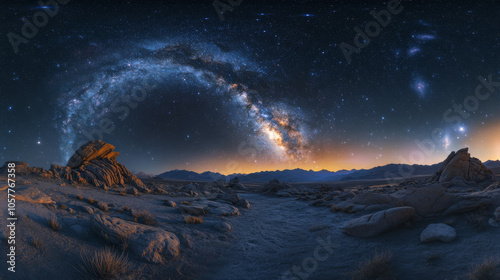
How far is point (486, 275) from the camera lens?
471cm

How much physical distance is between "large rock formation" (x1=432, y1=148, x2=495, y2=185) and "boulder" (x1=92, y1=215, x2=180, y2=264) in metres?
29.1

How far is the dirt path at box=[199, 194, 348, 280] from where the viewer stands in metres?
6.91

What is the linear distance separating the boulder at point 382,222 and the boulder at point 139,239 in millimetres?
7227

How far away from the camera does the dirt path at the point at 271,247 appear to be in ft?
22.7

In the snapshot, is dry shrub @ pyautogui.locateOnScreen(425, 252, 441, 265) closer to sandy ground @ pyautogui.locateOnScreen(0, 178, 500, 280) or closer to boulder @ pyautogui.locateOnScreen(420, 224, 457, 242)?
sandy ground @ pyautogui.locateOnScreen(0, 178, 500, 280)

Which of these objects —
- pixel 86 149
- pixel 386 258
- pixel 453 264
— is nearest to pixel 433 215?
pixel 453 264

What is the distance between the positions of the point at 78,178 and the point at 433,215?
2345 centimetres

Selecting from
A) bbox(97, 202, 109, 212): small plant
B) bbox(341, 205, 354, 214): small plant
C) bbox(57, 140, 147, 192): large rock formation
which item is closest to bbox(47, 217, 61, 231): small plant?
bbox(97, 202, 109, 212): small plant

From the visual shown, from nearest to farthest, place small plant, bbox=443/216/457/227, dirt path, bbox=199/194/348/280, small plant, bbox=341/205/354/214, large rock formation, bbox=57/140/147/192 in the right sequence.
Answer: dirt path, bbox=199/194/348/280, small plant, bbox=443/216/457/227, small plant, bbox=341/205/354/214, large rock formation, bbox=57/140/147/192

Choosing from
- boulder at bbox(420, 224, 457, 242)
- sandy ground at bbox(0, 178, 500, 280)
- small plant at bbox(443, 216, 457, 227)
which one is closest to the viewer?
sandy ground at bbox(0, 178, 500, 280)

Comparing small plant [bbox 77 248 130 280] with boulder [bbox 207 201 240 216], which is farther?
boulder [bbox 207 201 240 216]

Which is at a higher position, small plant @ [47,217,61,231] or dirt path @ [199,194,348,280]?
small plant @ [47,217,61,231]

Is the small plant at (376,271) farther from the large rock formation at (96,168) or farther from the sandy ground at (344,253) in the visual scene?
the large rock formation at (96,168)

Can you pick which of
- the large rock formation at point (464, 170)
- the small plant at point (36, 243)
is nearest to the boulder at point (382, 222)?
the small plant at point (36, 243)
